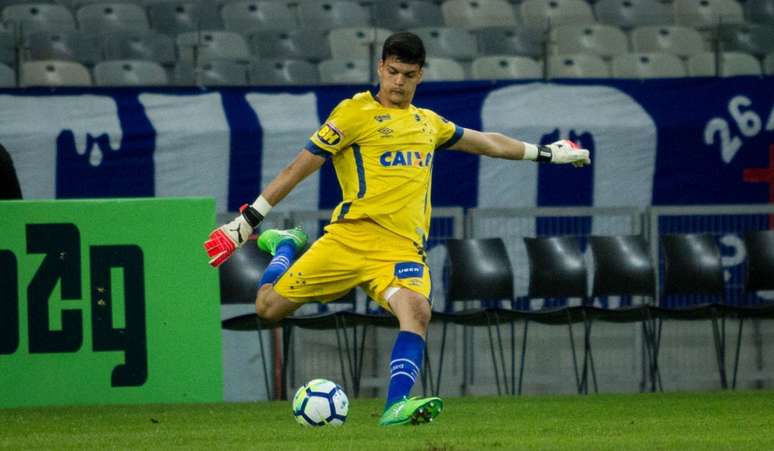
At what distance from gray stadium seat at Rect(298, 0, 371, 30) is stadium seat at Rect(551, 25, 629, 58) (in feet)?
6.79

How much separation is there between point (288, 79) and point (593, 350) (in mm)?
4316

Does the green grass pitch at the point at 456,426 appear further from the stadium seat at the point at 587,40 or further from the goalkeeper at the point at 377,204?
the stadium seat at the point at 587,40

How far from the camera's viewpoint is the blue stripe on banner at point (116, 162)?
517 inches

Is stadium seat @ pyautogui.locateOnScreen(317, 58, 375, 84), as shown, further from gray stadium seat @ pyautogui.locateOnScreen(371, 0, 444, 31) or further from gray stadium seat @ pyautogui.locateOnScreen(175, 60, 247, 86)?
gray stadium seat @ pyautogui.locateOnScreen(371, 0, 444, 31)

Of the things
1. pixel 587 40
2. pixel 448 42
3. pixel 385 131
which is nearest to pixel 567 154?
pixel 385 131

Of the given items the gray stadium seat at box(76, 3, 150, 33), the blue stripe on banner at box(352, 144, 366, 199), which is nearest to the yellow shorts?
the blue stripe on banner at box(352, 144, 366, 199)

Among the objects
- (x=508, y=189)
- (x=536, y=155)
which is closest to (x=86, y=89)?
(x=508, y=189)

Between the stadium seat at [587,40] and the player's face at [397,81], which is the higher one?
the stadium seat at [587,40]

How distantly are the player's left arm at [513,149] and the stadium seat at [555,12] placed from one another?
8.19 metres

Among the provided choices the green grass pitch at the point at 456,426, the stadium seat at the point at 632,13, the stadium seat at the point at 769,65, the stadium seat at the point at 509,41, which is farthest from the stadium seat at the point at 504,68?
the green grass pitch at the point at 456,426

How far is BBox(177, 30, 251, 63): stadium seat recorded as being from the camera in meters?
15.2

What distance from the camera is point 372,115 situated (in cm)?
766

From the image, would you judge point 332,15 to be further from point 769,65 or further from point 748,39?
point 769,65

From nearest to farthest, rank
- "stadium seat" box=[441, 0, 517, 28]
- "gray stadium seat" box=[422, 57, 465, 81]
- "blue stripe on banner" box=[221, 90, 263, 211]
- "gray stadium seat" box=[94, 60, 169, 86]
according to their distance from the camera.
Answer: "blue stripe on banner" box=[221, 90, 263, 211] → "gray stadium seat" box=[94, 60, 169, 86] → "gray stadium seat" box=[422, 57, 465, 81] → "stadium seat" box=[441, 0, 517, 28]
